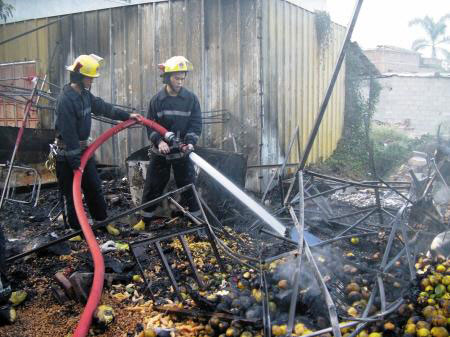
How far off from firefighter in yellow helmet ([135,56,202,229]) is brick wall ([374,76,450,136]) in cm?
1839

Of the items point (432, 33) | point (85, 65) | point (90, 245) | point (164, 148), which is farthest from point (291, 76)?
point (432, 33)

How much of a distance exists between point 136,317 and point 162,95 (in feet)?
10.7

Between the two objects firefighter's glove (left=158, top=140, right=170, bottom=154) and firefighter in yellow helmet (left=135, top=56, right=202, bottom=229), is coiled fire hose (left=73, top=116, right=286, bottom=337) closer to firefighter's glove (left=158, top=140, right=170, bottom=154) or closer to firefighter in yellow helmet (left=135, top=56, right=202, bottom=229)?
firefighter's glove (left=158, top=140, right=170, bottom=154)

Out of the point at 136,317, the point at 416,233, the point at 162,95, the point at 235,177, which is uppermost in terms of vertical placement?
the point at 162,95

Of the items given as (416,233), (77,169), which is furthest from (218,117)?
(416,233)

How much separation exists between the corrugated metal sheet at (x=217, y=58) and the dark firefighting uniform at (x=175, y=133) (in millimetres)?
2151

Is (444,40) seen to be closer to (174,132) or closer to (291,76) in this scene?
(291,76)

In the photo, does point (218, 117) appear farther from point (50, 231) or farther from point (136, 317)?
point (136, 317)

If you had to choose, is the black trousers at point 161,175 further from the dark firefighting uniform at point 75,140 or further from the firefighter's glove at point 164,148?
the dark firefighting uniform at point 75,140

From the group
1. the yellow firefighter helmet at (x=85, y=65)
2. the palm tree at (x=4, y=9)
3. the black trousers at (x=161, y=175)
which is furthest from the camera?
the palm tree at (x=4, y=9)

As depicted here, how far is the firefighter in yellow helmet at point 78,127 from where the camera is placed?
4.98 meters

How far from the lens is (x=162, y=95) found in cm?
585

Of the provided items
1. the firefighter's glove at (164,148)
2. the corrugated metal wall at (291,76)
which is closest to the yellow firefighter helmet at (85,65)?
the firefighter's glove at (164,148)

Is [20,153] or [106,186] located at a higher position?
[20,153]
